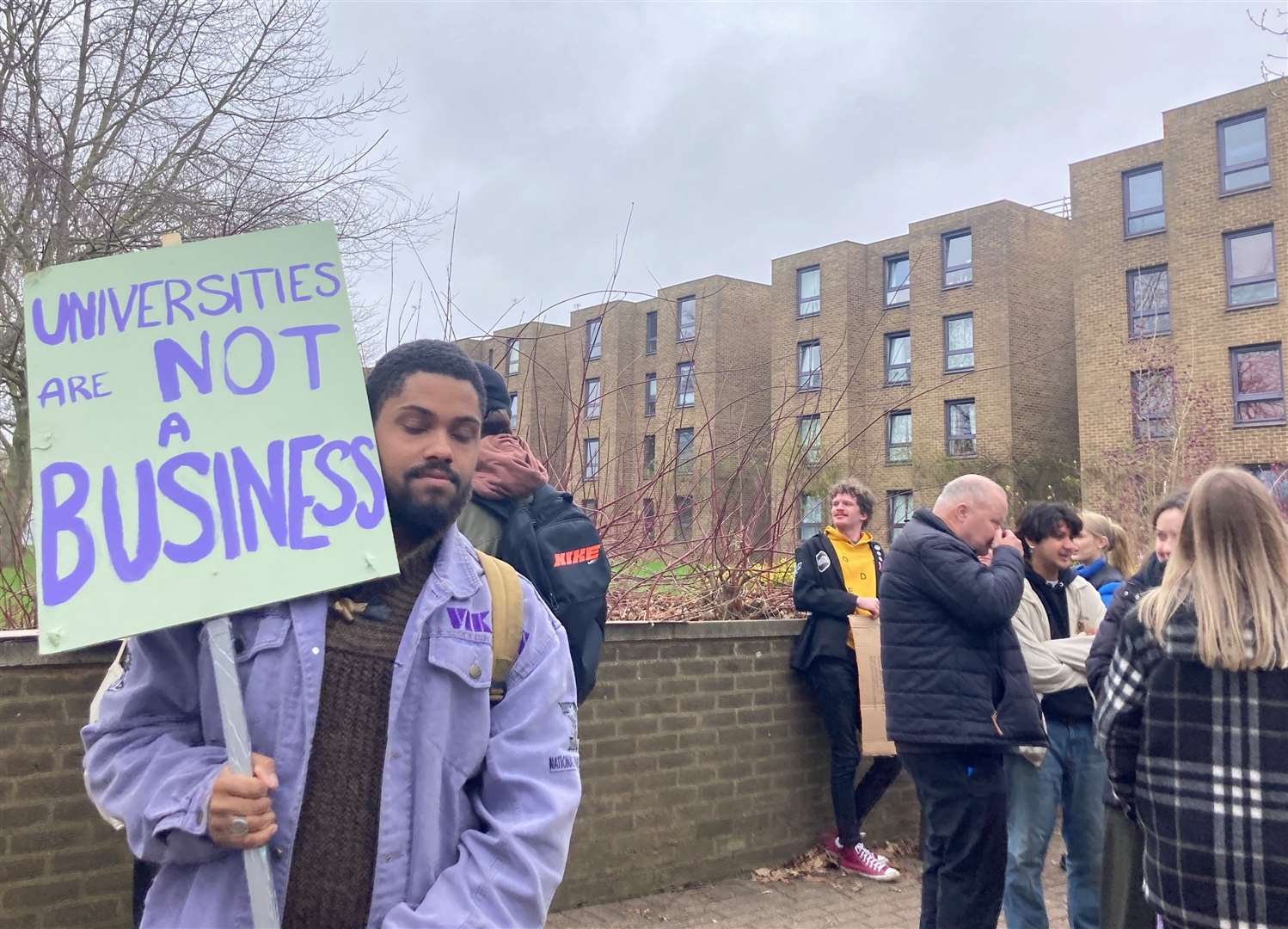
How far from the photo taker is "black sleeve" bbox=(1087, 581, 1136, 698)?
11.8 ft

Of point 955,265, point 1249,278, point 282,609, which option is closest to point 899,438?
point 955,265

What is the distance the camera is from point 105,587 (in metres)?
1.65

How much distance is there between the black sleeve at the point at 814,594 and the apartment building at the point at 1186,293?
61.3 feet

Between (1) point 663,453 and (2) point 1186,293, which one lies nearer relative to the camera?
(1) point 663,453

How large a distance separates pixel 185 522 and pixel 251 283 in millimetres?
461

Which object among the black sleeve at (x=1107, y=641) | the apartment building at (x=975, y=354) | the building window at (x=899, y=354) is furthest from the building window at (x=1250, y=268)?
the black sleeve at (x=1107, y=641)

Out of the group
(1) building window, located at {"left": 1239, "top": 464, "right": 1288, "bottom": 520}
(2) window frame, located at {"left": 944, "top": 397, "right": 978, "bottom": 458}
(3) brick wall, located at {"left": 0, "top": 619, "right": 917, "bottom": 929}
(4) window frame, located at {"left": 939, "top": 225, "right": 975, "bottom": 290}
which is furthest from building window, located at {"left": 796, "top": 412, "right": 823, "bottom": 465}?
(4) window frame, located at {"left": 939, "top": 225, "right": 975, "bottom": 290}

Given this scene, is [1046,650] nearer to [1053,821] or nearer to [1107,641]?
[1053,821]

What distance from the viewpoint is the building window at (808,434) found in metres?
7.25

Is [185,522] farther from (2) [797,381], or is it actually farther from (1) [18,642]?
(2) [797,381]

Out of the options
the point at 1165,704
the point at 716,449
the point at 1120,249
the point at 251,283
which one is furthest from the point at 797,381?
the point at 1120,249

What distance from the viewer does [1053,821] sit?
443cm

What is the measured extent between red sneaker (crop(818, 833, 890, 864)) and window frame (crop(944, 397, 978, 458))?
25.4 metres

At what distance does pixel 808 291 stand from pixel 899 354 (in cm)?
441
